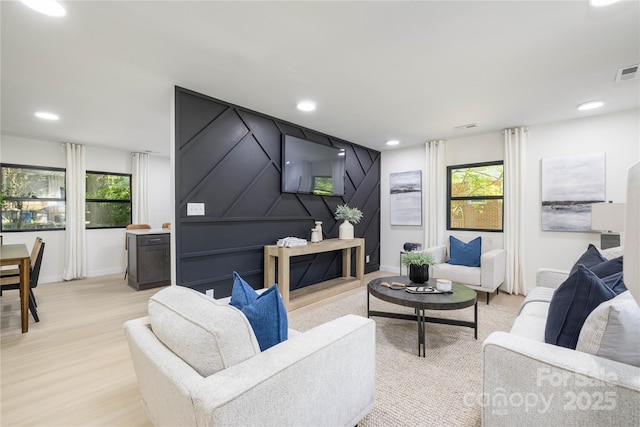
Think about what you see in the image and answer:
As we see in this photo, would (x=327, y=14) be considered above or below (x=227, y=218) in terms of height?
above

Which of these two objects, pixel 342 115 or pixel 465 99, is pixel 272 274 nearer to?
pixel 342 115

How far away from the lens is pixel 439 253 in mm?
4227

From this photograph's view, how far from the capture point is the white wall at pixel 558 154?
3.37 m

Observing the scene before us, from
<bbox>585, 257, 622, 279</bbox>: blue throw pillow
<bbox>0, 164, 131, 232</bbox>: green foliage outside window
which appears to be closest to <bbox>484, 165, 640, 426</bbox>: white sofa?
<bbox>585, 257, 622, 279</bbox>: blue throw pillow

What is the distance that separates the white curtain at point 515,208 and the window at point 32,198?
727 cm

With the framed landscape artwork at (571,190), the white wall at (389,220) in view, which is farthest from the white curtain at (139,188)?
the framed landscape artwork at (571,190)

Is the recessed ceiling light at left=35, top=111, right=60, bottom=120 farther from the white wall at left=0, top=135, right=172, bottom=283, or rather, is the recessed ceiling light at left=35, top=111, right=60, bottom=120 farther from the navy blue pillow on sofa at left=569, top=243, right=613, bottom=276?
the navy blue pillow on sofa at left=569, top=243, right=613, bottom=276

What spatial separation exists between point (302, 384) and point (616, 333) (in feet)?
3.97

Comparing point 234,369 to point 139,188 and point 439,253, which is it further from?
point 139,188

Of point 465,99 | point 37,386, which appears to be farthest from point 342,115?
point 37,386

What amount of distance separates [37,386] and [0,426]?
0.39 m

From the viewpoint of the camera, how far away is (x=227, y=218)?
317cm

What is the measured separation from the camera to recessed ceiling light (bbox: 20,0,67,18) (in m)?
1.62

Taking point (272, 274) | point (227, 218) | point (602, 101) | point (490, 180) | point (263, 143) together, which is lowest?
point (272, 274)
